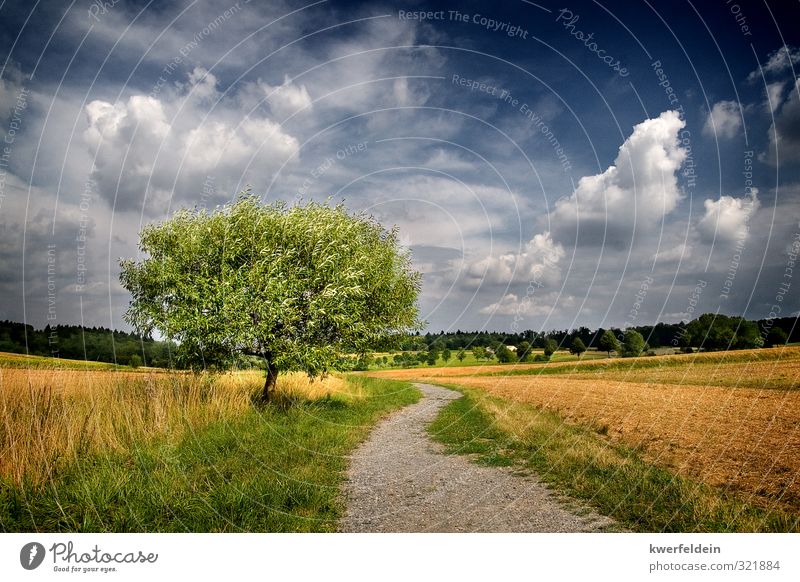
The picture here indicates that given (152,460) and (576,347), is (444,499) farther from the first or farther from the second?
(576,347)

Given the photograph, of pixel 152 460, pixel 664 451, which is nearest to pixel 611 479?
pixel 664 451

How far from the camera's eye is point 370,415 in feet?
61.2

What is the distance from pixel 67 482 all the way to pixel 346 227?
13.2 m

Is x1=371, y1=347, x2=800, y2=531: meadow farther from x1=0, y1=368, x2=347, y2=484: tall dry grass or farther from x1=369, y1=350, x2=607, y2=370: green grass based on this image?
x1=369, y1=350, x2=607, y2=370: green grass

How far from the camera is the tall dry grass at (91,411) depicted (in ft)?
25.5

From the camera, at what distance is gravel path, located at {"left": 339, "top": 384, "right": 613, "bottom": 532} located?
272 inches

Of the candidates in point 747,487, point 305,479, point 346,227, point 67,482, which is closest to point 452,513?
point 305,479

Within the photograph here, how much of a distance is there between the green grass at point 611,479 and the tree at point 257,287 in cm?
588

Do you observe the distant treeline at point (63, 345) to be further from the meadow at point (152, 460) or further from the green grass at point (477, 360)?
the green grass at point (477, 360)

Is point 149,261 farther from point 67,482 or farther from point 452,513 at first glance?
point 452,513

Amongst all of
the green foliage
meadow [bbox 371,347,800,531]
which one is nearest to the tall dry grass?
meadow [bbox 371,347,800,531]

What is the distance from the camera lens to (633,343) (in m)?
58.3
